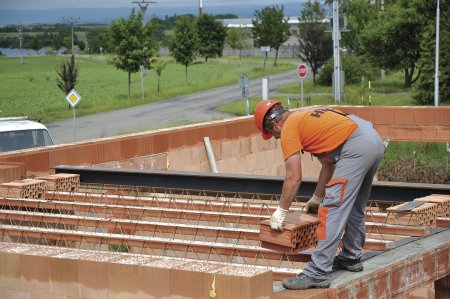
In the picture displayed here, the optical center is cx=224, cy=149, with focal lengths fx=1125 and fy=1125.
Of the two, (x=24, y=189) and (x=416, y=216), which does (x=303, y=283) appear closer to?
(x=416, y=216)

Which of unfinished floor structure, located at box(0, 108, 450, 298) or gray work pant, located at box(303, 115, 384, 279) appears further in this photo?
gray work pant, located at box(303, 115, 384, 279)

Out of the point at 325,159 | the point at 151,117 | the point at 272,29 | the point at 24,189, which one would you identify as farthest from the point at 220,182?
the point at 272,29

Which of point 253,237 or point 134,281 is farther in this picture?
point 253,237

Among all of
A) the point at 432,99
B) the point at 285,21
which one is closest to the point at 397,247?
the point at 432,99

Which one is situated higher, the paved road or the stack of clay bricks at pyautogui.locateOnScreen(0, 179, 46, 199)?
the stack of clay bricks at pyautogui.locateOnScreen(0, 179, 46, 199)

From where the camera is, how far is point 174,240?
1110 centimetres

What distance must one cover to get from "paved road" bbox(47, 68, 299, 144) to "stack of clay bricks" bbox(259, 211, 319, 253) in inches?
1124

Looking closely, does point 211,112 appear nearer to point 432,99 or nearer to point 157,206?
point 432,99

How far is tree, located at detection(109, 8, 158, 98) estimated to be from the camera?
2293 inches

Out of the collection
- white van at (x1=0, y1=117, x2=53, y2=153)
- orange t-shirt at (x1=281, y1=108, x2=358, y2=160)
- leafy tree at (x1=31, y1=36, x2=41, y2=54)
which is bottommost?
leafy tree at (x1=31, y1=36, x2=41, y2=54)

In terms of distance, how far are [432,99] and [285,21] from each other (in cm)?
5657

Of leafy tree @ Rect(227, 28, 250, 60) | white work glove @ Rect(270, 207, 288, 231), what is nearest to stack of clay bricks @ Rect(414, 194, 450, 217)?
white work glove @ Rect(270, 207, 288, 231)

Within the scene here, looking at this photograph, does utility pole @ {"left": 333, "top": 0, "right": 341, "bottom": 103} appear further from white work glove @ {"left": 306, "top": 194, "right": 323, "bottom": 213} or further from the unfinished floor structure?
white work glove @ {"left": 306, "top": 194, "right": 323, "bottom": 213}

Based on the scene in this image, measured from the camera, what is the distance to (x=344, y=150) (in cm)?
921
